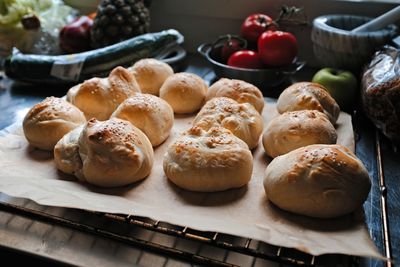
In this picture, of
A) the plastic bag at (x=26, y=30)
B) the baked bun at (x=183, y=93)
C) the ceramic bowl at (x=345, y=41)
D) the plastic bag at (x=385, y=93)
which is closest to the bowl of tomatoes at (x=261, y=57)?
the ceramic bowl at (x=345, y=41)

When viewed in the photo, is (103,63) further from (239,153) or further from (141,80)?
(239,153)

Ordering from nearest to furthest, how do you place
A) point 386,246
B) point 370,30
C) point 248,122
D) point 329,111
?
point 386,246
point 248,122
point 329,111
point 370,30

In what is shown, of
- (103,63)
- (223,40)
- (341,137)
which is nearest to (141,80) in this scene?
(103,63)

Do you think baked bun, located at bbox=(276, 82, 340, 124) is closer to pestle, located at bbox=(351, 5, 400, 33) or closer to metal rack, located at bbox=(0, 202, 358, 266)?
pestle, located at bbox=(351, 5, 400, 33)

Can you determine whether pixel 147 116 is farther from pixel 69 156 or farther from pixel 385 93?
pixel 385 93

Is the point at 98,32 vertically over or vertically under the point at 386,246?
under

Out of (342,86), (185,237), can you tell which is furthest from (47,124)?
(342,86)
